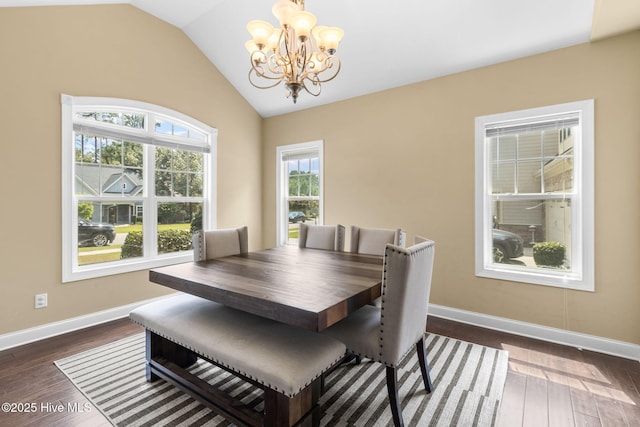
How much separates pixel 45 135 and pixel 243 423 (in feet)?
9.89

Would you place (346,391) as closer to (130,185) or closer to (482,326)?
(482,326)

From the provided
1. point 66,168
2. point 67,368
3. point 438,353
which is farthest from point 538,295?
point 66,168

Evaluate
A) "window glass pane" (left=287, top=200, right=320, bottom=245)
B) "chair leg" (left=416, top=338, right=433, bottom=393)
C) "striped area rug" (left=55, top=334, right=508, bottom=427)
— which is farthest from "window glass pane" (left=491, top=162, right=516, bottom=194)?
"window glass pane" (left=287, top=200, right=320, bottom=245)

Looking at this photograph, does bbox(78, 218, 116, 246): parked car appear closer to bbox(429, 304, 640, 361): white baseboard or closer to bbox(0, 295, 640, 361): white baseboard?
bbox(0, 295, 640, 361): white baseboard

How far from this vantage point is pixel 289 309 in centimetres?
138

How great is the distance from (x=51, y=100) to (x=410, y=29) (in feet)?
11.3

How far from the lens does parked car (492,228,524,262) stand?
9.89ft

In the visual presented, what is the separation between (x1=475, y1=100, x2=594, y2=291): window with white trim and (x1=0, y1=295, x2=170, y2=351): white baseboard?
3847 millimetres

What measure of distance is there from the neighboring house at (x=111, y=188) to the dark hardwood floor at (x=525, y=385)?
122 centimetres

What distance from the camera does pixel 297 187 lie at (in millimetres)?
4633

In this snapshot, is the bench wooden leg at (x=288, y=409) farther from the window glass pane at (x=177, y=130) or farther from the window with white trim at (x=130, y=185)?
the window glass pane at (x=177, y=130)

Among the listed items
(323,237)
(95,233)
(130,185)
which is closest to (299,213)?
(323,237)

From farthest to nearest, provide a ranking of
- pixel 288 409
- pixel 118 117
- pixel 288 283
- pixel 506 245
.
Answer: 1. pixel 118 117
2. pixel 506 245
3. pixel 288 283
4. pixel 288 409

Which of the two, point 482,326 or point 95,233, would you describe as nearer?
point 482,326
